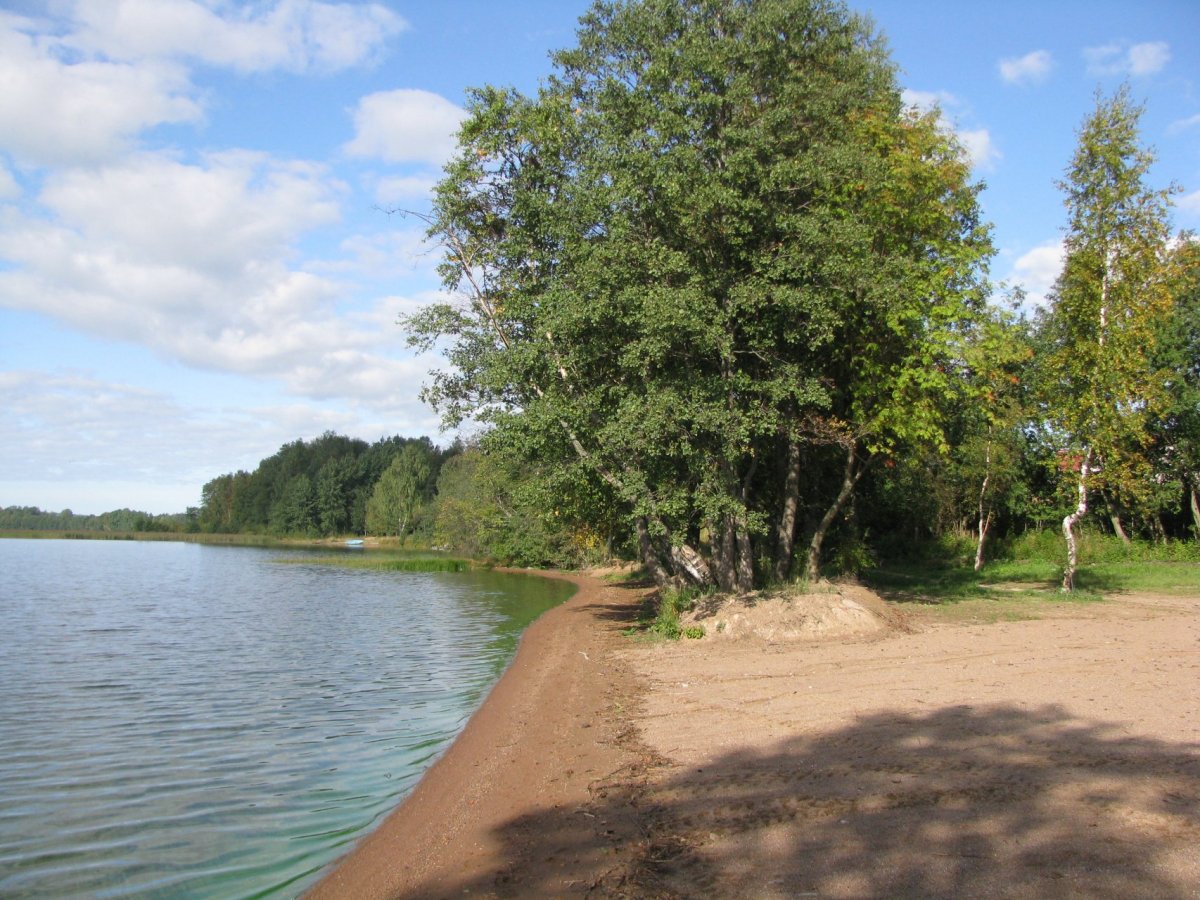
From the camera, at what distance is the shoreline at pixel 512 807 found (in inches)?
238

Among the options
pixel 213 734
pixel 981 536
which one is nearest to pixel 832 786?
pixel 213 734

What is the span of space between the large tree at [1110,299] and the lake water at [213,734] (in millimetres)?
15092

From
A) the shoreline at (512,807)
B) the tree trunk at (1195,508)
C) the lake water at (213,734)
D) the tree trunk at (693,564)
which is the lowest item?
the lake water at (213,734)

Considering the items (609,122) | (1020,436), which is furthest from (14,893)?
(1020,436)

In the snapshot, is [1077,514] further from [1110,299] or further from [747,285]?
[747,285]

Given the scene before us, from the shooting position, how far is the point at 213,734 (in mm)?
11234

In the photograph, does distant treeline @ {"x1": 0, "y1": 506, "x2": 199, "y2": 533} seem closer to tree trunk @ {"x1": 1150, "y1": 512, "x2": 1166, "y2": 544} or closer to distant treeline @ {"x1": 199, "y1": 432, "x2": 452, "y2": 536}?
distant treeline @ {"x1": 199, "y1": 432, "x2": 452, "y2": 536}

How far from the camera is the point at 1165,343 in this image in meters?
31.5

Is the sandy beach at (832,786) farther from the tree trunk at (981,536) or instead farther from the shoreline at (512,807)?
the tree trunk at (981,536)

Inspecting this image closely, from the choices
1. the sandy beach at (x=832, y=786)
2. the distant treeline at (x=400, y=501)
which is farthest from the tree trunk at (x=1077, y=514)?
the distant treeline at (x=400, y=501)

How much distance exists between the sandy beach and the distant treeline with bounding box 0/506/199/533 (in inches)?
6025

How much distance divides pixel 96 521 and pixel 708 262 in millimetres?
207810

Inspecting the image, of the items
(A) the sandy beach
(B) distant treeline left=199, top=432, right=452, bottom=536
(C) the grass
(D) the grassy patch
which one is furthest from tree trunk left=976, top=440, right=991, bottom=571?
(B) distant treeline left=199, top=432, right=452, bottom=536

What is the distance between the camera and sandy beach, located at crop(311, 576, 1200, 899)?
16.5ft
